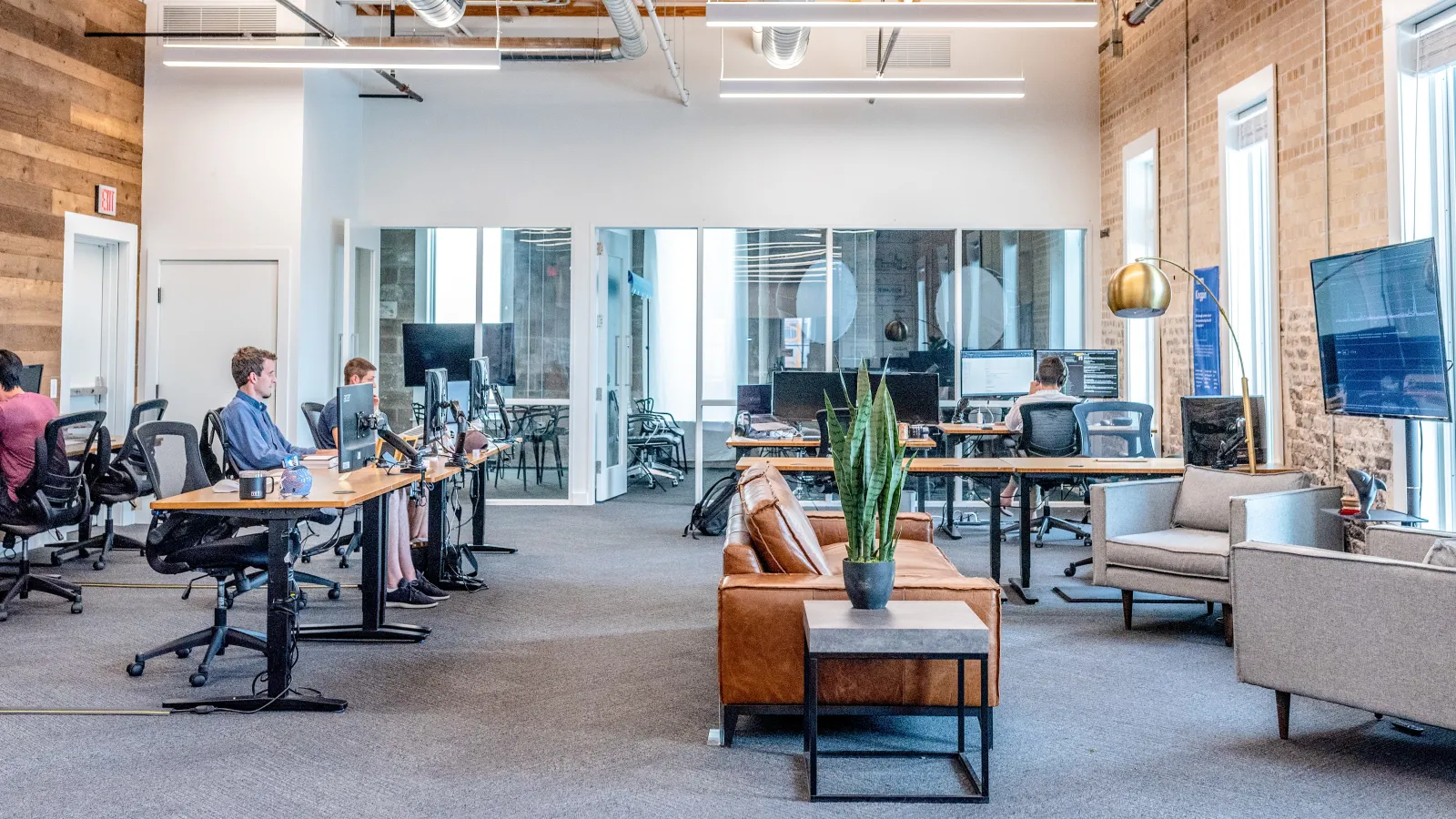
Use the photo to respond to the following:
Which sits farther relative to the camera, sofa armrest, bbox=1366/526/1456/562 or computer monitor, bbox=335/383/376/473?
computer monitor, bbox=335/383/376/473

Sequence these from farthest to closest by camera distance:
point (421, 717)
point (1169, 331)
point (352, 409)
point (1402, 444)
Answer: point (1169, 331) < point (1402, 444) < point (352, 409) < point (421, 717)

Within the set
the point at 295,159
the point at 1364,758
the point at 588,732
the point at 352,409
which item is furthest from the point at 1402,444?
the point at 295,159

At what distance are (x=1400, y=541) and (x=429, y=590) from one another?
14.2 ft

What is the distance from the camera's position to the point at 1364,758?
Result: 3.25 m

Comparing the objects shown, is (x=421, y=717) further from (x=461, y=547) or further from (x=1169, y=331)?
(x=1169, y=331)

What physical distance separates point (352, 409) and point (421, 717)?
5.45 ft

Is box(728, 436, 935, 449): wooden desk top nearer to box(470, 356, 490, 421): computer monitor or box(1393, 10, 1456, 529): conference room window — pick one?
box(470, 356, 490, 421): computer monitor

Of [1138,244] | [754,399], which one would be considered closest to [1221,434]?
[754,399]

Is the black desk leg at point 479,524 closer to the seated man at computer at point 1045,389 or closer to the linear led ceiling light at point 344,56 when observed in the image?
the linear led ceiling light at point 344,56

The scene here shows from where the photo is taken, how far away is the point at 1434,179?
16.8 feet

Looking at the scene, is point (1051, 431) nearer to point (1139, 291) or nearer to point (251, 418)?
point (1139, 291)

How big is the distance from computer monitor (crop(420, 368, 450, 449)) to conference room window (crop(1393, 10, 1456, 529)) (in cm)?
474

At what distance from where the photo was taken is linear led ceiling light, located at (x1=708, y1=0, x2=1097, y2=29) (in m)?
6.20

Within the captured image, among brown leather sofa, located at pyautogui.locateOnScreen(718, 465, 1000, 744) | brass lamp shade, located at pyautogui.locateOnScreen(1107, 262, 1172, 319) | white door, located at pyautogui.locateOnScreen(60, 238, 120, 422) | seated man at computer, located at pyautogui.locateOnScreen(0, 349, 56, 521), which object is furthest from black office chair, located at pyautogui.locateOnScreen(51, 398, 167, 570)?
brass lamp shade, located at pyautogui.locateOnScreen(1107, 262, 1172, 319)
